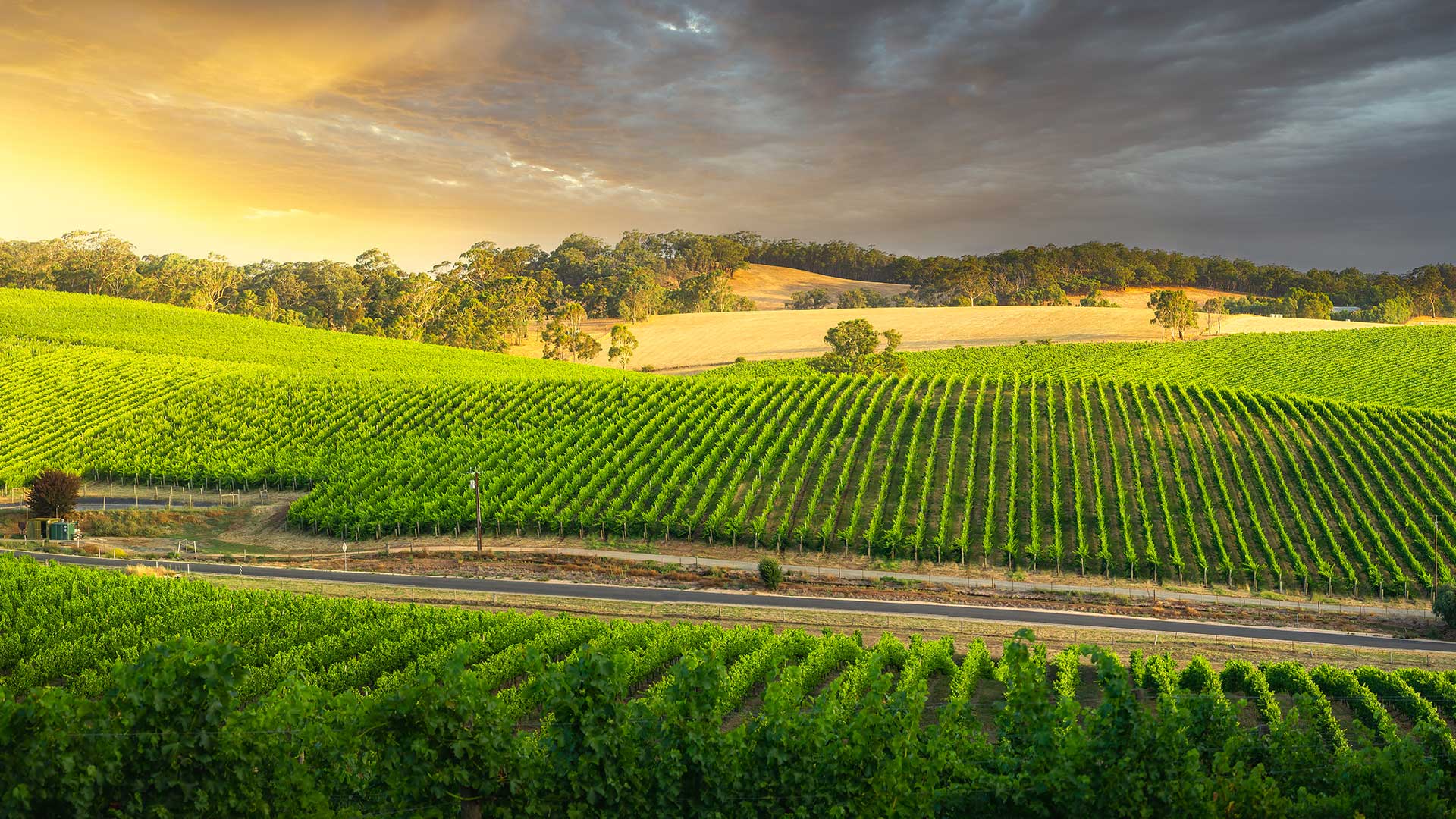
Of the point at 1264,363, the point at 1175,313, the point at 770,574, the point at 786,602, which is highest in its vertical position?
the point at 1175,313

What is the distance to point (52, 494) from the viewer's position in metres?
46.8

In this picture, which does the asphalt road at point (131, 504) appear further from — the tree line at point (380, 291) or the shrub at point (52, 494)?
the tree line at point (380, 291)

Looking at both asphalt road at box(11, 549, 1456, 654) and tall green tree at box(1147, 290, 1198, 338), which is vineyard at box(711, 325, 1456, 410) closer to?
tall green tree at box(1147, 290, 1198, 338)

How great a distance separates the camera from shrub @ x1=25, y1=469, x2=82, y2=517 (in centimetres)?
4684

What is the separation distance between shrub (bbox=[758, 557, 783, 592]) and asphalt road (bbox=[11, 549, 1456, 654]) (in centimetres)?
96

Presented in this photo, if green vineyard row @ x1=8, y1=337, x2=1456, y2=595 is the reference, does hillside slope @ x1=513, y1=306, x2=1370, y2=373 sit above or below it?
above

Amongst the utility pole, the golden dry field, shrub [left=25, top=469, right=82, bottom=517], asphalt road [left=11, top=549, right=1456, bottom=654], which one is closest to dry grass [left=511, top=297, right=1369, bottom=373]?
the golden dry field

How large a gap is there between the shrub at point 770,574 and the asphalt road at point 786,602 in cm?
96

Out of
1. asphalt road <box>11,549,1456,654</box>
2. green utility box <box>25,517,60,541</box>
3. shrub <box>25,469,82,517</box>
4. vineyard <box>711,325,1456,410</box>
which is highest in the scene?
vineyard <box>711,325,1456,410</box>

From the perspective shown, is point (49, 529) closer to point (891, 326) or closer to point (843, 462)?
point (843, 462)

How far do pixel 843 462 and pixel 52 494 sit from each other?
138 ft

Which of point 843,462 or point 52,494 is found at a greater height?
point 843,462

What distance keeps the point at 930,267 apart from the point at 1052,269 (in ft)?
82.3

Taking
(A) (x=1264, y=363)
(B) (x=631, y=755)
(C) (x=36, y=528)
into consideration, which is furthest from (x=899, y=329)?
(B) (x=631, y=755)
